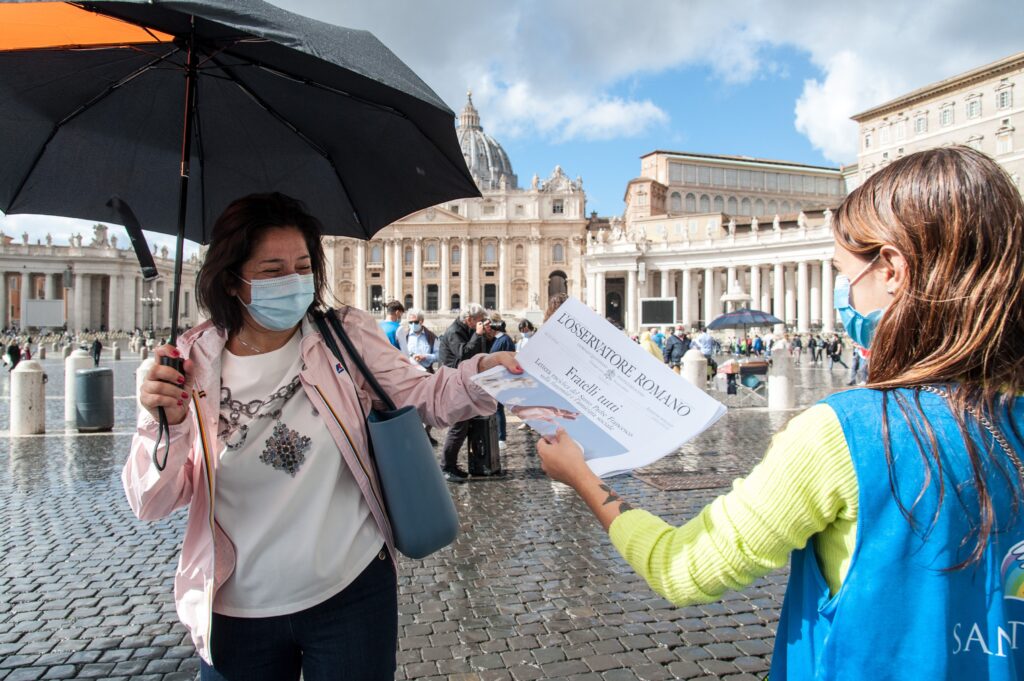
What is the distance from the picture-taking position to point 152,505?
64.1 inches

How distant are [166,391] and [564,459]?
879 mm

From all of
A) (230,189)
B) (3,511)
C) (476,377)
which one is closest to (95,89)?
(230,189)

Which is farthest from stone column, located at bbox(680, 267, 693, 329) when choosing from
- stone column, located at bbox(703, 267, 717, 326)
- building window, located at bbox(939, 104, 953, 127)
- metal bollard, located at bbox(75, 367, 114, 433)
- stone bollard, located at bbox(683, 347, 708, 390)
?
metal bollard, located at bbox(75, 367, 114, 433)

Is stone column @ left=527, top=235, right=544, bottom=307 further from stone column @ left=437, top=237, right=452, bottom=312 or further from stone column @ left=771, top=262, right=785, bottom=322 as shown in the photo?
stone column @ left=771, top=262, right=785, bottom=322

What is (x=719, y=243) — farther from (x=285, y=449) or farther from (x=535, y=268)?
(x=285, y=449)

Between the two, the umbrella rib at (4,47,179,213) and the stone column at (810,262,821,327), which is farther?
the stone column at (810,262,821,327)

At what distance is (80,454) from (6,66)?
7.14 metres

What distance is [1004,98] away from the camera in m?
42.6

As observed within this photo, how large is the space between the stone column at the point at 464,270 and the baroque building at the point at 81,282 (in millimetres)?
27617

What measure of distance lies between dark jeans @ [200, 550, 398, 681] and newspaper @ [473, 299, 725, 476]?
0.57 metres

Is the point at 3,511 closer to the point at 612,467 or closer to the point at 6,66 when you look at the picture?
the point at 6,66

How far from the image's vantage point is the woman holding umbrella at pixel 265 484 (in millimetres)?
1580

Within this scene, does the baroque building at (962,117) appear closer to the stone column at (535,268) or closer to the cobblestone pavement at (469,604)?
the stone column at (535,268)

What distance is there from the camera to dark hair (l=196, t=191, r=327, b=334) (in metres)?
1.77
